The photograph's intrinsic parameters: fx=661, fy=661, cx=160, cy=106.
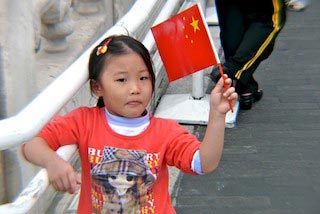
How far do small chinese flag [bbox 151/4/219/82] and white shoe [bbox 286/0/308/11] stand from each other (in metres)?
2.11

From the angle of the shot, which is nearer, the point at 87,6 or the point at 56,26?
the point at 56,26

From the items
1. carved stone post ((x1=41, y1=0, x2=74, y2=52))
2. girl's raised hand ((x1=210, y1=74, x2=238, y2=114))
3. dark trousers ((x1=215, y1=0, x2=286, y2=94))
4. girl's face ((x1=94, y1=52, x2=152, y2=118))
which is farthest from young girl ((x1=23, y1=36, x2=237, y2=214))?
dark trousers ((x1=215, y1=0, x2=286, y2=94))

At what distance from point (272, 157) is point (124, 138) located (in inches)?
71.4

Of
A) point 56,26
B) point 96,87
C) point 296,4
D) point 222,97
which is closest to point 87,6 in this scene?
point 56,26

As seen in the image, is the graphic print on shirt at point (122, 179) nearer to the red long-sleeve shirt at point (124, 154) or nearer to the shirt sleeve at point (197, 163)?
the red long-sleeve shirt at point (124, 154)

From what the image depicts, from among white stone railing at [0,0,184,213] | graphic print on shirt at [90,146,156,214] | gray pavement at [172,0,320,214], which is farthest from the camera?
gray pavement at [172,0,320,214]

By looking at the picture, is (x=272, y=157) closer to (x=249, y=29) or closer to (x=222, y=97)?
(x=249, y=29)

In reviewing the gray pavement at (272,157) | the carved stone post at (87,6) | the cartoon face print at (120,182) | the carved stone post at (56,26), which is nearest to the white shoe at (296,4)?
the gray pavement at (272,157)

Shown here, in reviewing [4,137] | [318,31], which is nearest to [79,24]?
[4,137]

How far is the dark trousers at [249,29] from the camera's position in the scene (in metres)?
4.03

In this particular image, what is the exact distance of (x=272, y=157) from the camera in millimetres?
3596

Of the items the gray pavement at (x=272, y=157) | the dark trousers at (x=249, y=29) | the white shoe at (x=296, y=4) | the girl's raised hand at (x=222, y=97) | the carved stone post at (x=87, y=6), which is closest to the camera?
the girl's raised hand at (x=222, y=97)

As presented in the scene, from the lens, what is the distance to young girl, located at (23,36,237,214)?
1.90m

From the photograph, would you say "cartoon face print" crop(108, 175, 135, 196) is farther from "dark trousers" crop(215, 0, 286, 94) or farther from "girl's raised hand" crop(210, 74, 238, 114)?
"dark trousers" crop(215, 0, 286, 94)
